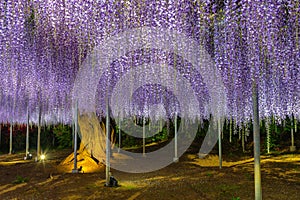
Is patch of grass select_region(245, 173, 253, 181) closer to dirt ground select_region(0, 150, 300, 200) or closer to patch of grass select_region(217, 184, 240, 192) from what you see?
dirt ground select_region(0, 150, 300, 200)

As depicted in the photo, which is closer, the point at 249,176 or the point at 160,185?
the point at 160,185

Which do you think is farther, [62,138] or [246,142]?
[62,138]

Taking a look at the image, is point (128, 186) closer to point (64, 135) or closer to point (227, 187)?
point (227, 187)

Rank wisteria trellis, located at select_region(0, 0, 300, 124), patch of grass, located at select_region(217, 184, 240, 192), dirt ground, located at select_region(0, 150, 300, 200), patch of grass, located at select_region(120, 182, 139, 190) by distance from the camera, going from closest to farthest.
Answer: wisteria trellis, located at select_region(0, 0, 300, 124)
dirt ground, located at select_region(0, 150, 300, 200)
patch of grass, located at select_region(217, 184, 240, 192)
patch of grass, located at select_region(120, 182, 139, 190)

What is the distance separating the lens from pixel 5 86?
24.1ft

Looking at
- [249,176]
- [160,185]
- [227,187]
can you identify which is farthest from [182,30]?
[249,176]

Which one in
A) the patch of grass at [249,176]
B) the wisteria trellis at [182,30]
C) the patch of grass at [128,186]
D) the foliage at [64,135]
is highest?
the wisteria trellis at [182,30]

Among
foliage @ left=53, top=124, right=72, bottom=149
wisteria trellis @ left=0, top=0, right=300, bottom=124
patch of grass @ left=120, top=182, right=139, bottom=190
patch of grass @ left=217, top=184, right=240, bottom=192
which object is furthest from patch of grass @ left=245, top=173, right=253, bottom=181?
foliage @ left=53, top=124, right=72, bottom=149

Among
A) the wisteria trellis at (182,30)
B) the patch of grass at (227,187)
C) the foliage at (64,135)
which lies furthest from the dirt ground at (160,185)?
the foliage at (64,135)

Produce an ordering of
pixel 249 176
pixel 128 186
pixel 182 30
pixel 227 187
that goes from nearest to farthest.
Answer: pixel 182 30
pixel 227 187
pixel 128 186
pixel 249 176

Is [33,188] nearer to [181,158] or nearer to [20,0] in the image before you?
[20,0]

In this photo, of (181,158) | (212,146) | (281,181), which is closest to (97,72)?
(281,181)

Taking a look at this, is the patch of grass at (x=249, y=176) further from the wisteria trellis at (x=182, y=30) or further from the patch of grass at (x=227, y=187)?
the wisteria trellis at (x=182, y=30)

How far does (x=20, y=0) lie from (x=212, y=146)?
10368 mm
